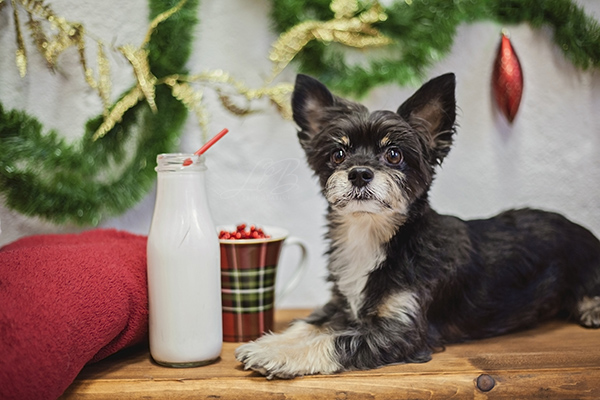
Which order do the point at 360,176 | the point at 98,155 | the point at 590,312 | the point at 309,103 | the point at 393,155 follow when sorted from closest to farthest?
1. the point at 360,176
2. the point at 393,155
3. the point at 309,103
4. the point at 590,312
5. the point at 98,155

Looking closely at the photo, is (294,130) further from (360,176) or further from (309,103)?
(360,176)

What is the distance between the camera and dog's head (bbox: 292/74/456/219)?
158 cm

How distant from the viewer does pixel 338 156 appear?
1.71m

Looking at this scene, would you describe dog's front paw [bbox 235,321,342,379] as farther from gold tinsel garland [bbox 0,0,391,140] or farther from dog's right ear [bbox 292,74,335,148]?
gold tinsel garland [bbox 0,0,391,140]

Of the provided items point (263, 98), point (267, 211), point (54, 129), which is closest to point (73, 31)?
point (54, 129)

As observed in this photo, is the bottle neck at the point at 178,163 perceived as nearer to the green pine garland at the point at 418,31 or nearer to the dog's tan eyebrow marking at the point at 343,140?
the dog's tan eyebrow marking at the point at 343,140

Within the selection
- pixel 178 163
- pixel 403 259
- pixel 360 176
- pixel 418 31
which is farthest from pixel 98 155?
pixel 418 31

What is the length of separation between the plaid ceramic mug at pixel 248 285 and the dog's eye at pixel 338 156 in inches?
15.0

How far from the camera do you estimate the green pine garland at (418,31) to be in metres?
2.25

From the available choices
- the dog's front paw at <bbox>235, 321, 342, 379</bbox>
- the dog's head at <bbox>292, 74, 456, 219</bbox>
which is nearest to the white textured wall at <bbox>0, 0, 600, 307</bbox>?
the dog's head at <bbox>292, 74, 456, 219</bbox>

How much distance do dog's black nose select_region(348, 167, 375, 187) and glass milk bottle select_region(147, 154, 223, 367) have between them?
45cm

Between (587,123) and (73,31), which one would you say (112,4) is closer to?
(73,31)

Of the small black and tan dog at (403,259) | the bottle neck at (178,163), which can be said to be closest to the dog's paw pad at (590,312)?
the small black and tan dog at (403,259)

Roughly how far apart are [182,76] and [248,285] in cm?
92
